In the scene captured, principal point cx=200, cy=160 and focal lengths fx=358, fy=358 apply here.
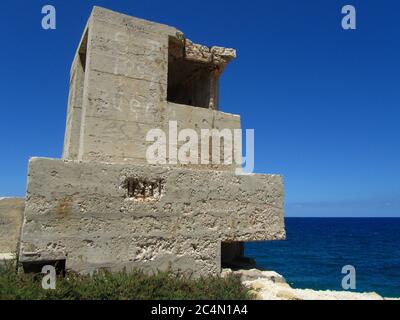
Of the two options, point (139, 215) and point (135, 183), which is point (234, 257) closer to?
point (139, 215)

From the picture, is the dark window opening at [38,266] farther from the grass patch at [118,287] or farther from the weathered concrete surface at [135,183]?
the grass patch at [118,287]

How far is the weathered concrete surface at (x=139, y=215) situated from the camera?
501 cm

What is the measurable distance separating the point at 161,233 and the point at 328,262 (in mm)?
37652

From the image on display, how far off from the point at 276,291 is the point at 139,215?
2442 mm

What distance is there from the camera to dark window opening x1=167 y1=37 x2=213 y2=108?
7.66 metres

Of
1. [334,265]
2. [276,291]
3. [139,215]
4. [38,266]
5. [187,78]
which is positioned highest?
[187,78]

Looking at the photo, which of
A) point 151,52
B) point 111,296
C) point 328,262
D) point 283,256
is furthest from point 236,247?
point 283,256

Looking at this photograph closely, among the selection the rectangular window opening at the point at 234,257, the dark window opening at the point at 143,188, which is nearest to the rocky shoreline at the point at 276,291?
the rectangular window opening at the point at 234,257

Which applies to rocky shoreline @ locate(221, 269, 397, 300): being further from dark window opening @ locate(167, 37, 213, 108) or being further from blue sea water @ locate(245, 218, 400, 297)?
blue sea water @ locate(245, 218, 400, 297)

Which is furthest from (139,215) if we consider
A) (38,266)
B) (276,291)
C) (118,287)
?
(276,291)

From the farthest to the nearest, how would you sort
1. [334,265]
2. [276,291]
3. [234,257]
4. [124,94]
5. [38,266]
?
1. [334,265]
2. [234,257]
3. [124,94]
4. [276,291]
5. [38,266]

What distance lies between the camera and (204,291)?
518 centimetres

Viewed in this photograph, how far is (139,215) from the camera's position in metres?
5.61

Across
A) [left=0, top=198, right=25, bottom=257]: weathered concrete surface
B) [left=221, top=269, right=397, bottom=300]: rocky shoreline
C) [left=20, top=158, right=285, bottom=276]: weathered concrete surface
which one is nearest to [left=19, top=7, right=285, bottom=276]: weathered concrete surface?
[left=20, top=158, right=285, bottom=276]: weathered concrete surface
